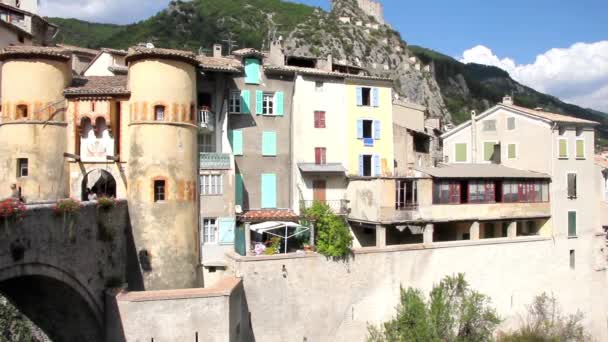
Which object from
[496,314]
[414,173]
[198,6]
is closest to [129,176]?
[414,173]

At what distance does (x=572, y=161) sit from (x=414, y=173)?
1329 cm

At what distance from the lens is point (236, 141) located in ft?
111

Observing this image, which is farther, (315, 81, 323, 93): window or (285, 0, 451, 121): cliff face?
(285, 0, 451, 121): cliff face

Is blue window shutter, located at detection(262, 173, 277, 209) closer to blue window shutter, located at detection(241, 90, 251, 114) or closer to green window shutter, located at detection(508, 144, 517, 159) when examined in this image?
blue window shutter, located at detection(241, 90, 251, 114)

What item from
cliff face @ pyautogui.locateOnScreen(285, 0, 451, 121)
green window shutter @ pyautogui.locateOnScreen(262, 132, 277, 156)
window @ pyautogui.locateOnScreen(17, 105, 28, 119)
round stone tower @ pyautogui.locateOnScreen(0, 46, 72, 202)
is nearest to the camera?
round stone tower @ pyautogui.locateOnScreen(0, 46, 72, 202)

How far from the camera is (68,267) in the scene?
66.8 ft

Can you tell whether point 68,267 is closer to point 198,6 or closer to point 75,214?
point 75,214

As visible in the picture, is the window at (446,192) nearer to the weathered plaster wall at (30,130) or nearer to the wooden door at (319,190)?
the wooden door at (319,190)

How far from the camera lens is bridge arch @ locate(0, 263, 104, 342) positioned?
20.5 metres

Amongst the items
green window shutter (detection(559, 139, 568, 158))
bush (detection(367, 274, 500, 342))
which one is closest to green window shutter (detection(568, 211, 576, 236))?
green window shutter (detection(559, 139, 568, 158))

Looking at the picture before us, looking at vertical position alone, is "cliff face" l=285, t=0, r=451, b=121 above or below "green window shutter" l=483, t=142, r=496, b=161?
above

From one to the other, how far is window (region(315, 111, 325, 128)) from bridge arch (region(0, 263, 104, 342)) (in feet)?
61.9

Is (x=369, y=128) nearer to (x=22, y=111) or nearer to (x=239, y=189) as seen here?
(x=239, y=189)

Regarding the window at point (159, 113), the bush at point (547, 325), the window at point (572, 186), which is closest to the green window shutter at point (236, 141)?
the window at point (159, 113)
